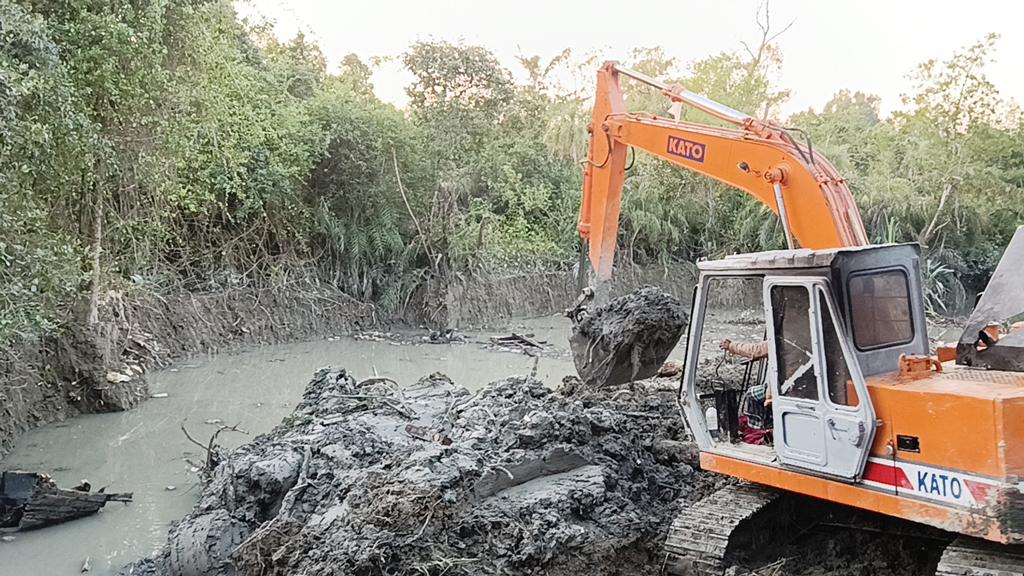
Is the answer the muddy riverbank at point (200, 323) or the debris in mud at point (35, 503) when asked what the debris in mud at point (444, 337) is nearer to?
the muddy riverbank at point (200, 323)

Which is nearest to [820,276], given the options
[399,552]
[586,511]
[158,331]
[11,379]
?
[586,511]

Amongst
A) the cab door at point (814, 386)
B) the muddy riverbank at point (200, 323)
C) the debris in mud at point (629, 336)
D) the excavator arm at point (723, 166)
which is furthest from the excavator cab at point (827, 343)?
the muddy riverbank at point (200, 323)

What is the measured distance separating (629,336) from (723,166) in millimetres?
1685

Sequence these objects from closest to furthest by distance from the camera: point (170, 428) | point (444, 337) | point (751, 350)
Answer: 1. point (751, 350)
2. point (170, 428)
3. point (444, 337)

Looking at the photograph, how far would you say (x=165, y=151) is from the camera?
403 inches

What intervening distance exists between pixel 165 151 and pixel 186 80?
0.94 m

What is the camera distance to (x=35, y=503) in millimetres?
6215

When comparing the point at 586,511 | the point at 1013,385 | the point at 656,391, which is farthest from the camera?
the point at 656,391

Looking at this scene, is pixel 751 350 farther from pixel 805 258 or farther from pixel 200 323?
pixel 200 323

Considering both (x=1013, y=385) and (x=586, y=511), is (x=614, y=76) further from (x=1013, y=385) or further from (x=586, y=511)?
(x=1013, y=385)

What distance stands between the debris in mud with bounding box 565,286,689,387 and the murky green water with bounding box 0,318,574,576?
379 cm

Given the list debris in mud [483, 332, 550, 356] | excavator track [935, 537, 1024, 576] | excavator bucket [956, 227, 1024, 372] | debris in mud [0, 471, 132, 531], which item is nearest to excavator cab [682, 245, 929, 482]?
excavator bucket [956, 227, 1024, 372]

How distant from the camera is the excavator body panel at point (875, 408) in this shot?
10.2 ft

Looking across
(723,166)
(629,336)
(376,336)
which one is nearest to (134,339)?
(376,336)
